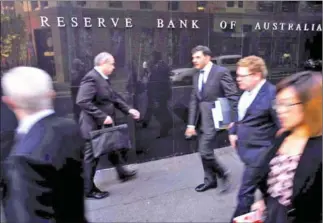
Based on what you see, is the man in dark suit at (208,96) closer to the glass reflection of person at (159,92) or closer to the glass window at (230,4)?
the glass reflection of person at (159,92)

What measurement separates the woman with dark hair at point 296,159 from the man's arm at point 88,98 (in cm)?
221

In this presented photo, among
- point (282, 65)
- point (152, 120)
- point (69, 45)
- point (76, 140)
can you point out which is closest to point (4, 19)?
point (69, 45)

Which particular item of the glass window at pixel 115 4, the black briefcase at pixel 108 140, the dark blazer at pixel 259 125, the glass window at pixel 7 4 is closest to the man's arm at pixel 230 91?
the dark blazer at pixel 259 125

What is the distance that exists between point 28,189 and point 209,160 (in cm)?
270

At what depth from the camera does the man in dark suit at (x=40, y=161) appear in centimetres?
143

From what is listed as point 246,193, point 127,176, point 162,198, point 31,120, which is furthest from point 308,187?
point 127,176

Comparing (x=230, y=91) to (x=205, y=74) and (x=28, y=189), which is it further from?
(x=28, y=189)

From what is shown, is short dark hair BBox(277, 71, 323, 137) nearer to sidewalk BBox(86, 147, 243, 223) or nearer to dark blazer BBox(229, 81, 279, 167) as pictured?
dark blazer BBox(229, 81, 279, 167)

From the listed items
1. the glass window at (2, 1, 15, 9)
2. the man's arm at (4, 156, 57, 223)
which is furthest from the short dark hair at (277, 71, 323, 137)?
the glass window at (2, 1, 15, 9)

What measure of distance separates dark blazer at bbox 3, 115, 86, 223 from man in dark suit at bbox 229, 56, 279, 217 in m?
1.56

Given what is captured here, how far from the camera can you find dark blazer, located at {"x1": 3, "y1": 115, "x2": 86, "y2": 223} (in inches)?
55.9

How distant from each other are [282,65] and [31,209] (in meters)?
6.00

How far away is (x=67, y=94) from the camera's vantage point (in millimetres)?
4535

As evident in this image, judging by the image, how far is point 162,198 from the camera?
3.86m
